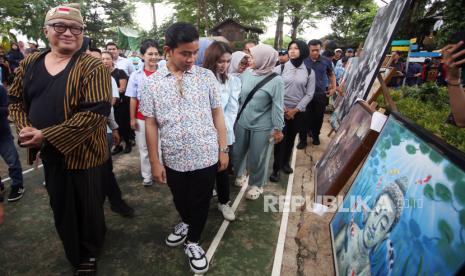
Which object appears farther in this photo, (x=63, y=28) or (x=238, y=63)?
(x=238, y=63)

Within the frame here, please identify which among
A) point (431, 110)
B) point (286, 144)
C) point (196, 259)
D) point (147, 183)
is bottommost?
point (147, 183)

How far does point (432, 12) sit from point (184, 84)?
13.3 meters

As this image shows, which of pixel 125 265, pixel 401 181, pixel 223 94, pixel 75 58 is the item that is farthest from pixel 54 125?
pixel 401 181

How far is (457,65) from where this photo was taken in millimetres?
1574

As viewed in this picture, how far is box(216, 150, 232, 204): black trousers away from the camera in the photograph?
9.89ft

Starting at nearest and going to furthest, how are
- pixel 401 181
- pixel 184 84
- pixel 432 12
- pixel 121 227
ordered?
pixel 401 181, pixel 184 84, pixel 121 227, pixel 432 12

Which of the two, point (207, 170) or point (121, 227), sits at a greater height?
point (207, 170)

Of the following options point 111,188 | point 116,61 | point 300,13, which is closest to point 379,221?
Result: point 111,188

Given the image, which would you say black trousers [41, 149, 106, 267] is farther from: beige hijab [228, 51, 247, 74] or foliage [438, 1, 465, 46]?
foliage [438, 1, 465, 46]

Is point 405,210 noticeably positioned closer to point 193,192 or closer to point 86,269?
point 193,192

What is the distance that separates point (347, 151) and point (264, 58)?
56.7 inches

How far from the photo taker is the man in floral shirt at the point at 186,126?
78.3 inches

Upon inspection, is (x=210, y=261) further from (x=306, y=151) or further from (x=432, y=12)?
(x=432, y=12)

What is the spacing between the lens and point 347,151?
220cm
